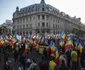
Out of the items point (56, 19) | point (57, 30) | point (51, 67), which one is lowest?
point (51, 67)

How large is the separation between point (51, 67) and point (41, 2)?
7259 cm

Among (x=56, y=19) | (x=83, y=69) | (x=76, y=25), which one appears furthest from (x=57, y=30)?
(x=83, y=69)

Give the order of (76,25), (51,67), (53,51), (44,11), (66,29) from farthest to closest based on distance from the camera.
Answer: (76,25) < (66,29) < (44,11) < (53,51) < (51,67)

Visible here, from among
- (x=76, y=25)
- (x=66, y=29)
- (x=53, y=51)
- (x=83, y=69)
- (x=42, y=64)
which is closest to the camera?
(x=42, y=64)

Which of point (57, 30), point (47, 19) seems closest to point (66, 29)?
point (57, 30)

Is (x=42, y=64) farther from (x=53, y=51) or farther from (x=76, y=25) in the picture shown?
(x=76, y=25)

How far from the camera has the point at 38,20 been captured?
250 feet

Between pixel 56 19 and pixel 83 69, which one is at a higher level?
pixel 56 19

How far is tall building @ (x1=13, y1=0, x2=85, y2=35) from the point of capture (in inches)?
2972

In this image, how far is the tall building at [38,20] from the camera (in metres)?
75.5

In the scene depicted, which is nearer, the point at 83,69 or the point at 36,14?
the point at 83,69

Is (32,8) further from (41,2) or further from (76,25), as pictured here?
(76,25)

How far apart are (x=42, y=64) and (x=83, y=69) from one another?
5.89 metres

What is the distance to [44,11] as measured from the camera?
245 feet
